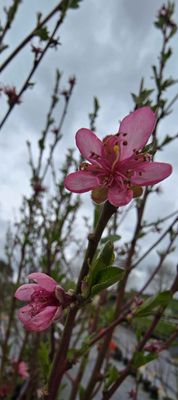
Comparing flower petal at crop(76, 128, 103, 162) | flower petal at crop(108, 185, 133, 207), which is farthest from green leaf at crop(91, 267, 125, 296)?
flower petal at crop(76, 128, 103, 162)

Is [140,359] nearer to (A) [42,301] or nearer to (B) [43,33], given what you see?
(A) [42,301]

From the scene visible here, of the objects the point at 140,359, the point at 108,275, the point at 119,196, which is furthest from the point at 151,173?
the point at 140,359

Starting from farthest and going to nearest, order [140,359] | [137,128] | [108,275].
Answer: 1. [140,359]
2. [137,128]
3. [108,275]

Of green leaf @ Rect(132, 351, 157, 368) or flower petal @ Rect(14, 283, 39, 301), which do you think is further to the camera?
green leaf @ Rect(132, 351, 157, 368)

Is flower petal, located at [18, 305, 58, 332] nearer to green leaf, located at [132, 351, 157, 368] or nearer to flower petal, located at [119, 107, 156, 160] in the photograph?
flower petal, located at [119, 107, 156, 160]

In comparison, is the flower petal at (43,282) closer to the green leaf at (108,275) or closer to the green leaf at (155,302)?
the green leaf at (108,275)
